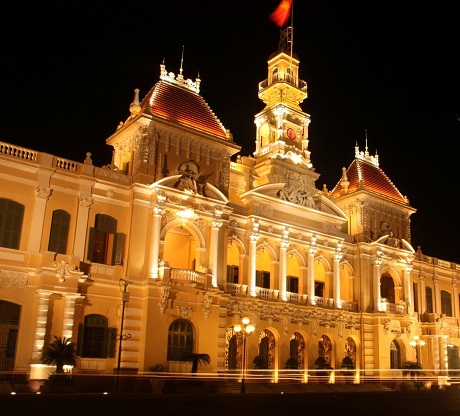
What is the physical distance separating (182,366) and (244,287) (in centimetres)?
716

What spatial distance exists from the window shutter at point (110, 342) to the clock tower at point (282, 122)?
15.3 meters

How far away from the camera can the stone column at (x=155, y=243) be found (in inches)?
1205

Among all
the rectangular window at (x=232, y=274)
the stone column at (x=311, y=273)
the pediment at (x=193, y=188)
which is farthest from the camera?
the stone column at (x=311, y=273)

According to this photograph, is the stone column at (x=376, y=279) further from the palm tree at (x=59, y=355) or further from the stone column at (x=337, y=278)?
the palm tree at (x=59, y=355)

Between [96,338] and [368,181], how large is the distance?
25760 mm

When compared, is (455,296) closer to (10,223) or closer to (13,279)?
(13,279)

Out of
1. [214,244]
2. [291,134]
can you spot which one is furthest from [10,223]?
[291,134]

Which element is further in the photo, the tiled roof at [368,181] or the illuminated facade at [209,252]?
the tiled roof at [368,181]

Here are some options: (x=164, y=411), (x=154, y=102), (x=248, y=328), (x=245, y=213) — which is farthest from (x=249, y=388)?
(x=154, y=102)

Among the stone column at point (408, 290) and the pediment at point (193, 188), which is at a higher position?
the pediment at point (193, 188)

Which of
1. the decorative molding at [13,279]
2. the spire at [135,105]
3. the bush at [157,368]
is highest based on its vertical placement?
the spire at [135,105]

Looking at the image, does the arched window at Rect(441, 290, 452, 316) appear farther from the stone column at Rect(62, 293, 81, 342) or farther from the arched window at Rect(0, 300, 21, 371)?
the arched window at Rect(0, 300, 21, 371)

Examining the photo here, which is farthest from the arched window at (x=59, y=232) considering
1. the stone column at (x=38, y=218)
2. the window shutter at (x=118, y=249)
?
the window shutter at (x=118, y=249)

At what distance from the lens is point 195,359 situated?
30.5 m
